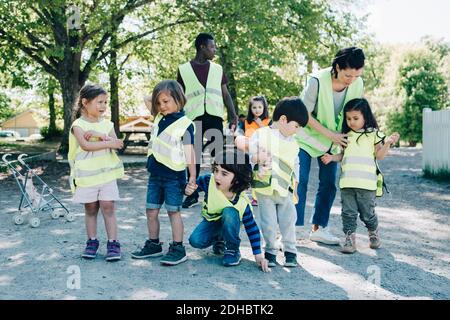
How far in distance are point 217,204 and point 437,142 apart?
9.03m

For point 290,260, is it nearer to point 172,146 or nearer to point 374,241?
point 374,241

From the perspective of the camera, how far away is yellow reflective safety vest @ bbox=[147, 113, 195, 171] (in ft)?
14.4

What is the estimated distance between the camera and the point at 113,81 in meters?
20.0

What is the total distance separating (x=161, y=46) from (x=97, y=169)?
16.4 metres

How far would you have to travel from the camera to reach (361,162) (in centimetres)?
491

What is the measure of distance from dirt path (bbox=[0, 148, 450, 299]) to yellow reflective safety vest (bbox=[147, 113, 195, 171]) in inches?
32.0

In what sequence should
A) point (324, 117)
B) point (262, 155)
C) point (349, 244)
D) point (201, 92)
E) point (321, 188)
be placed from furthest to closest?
point (201, 92)
point (321, 188)
point (324, 117)
point (349, 244)
point (262, 155)

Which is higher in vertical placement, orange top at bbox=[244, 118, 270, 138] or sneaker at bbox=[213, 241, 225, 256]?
orange top at bbox=[244, 118, 270, 138]

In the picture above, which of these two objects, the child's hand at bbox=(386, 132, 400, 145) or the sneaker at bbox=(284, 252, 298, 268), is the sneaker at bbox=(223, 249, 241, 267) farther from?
the child's hand at bbox=(386, 132, 400, 145)

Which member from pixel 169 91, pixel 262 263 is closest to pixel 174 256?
pixel 262 263

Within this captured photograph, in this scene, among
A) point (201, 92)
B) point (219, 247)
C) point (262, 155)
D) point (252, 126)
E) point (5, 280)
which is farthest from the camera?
point (252, 126)

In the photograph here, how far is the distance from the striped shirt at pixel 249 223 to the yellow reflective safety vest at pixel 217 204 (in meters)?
0.03

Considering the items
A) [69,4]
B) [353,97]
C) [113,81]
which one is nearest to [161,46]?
[113,81]

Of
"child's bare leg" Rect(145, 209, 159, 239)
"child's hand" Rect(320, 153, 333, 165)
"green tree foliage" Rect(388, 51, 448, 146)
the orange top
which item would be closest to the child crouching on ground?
"child's bare leg" Rect(145, 209, 159, 239)
